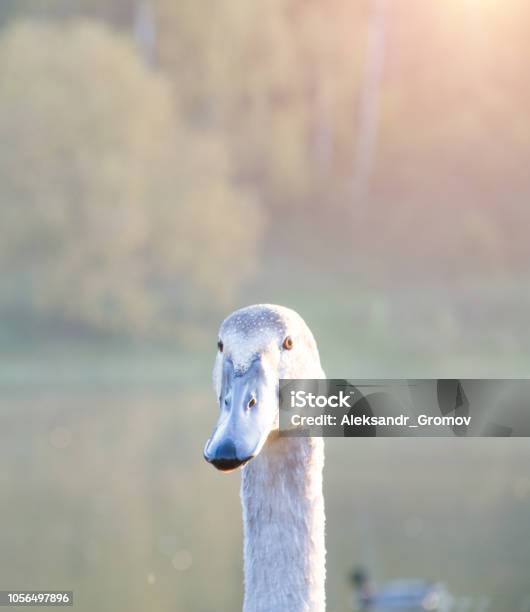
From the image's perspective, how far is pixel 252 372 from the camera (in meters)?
2.34

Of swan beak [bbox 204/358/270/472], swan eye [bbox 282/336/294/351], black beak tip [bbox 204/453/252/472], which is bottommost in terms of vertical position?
black beak tip [bbox 204/453/252/472]

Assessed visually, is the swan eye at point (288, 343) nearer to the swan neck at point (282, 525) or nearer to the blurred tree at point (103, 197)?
the swan neck at point (282, 525)

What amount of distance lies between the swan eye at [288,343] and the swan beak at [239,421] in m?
0.10

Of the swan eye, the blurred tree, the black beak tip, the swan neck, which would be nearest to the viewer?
the black beak tip

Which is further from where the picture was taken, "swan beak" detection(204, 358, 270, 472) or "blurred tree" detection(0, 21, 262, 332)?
"blurred tree" detection(0, 21, 262, 332)

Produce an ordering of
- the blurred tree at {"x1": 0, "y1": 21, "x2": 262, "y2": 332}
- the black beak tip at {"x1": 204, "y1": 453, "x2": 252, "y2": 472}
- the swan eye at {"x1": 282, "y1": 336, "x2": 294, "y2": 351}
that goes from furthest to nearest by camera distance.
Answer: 1. the blurred tree at {"x1": 0, "y1": 21, "x2": 262, "y2": 332}
2. the swan eye at {"x1": 282, "y1": 336, "x2": 294, "y2": 351}
3. the black beak tip at {"x1": 204, "y1": 453, "x2": 252, "y2": 472}

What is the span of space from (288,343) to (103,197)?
1676 centimetres

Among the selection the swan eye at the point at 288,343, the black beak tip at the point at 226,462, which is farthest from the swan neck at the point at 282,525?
the black beak tip at the point at 226,462

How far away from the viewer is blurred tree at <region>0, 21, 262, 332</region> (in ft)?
62.2

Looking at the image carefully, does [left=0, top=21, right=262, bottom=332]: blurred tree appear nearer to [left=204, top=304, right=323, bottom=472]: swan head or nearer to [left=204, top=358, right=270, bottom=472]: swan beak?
[left=204, top=304, right=323, bottom=472]: swan head

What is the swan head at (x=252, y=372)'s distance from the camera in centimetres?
213

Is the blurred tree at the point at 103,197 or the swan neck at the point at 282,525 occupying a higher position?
the blurred tree at the point at 103,197

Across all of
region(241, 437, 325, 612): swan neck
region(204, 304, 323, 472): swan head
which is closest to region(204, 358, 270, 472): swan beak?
region(204, 304, 323, 472): swan head

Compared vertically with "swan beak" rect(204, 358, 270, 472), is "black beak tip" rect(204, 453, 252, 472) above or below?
below
